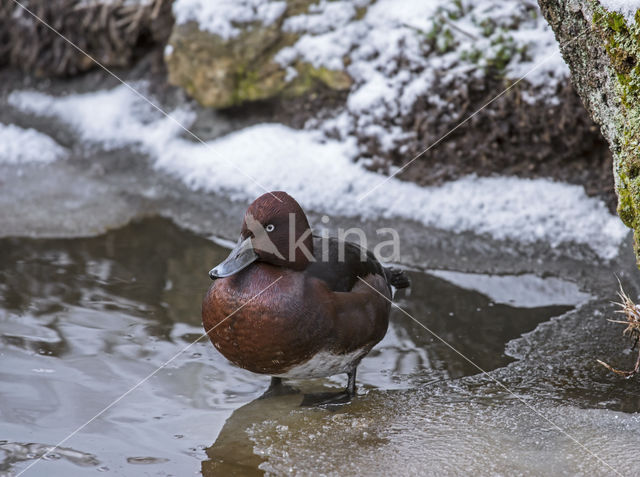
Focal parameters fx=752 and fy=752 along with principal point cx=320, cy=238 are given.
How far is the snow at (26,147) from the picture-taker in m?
5.88

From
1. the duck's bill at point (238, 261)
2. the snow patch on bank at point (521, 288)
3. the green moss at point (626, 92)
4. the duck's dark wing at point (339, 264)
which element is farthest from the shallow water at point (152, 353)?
the green moss at point (626, 92)

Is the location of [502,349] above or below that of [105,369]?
above

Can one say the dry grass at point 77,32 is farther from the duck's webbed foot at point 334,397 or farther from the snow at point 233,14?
the duck's webbed foot at point 334,397

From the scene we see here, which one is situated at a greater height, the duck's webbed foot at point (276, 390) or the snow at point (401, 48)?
the snow at point (401, 48)

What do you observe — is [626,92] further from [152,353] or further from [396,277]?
[152,353]

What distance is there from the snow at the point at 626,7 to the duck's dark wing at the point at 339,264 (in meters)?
1.45

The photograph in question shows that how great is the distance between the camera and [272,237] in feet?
10.2

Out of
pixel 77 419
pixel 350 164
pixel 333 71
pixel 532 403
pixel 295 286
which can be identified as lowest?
pixel 77 419

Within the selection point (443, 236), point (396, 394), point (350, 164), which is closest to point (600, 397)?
point (396, 394)

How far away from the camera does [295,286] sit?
120 inches

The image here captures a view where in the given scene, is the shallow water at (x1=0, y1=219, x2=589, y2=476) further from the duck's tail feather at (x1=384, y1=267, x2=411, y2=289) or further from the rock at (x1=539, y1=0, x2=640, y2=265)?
the rock at (x1=539, y1=0, x2=640, y2=265)

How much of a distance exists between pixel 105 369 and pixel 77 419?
1.32 feet

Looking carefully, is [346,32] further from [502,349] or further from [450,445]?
[450,445]

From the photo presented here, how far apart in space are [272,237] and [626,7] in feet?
5.34
